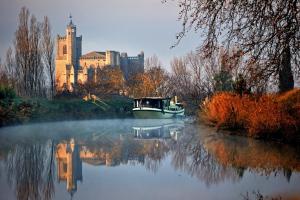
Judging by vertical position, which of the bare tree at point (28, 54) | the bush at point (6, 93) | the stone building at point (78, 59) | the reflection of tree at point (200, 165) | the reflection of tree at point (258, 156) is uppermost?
the stone building at point (78, 59)

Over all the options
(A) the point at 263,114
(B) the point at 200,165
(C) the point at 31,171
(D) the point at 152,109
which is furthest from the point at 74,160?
(D) the point at 152,109

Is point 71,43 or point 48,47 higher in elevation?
point 71,43

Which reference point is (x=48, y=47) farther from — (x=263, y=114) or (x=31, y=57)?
(x=263, y=114)

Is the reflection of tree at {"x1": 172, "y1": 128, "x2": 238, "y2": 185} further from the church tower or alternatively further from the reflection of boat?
the church tower

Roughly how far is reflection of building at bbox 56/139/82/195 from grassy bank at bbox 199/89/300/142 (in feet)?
19.1

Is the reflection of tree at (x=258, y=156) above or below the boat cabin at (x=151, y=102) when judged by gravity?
below

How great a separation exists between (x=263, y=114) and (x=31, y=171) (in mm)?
7811

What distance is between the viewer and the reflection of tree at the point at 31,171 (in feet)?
22.4

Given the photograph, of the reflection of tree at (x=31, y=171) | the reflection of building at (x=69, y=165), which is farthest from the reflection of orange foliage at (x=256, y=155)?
the reflection of tree at (x=31, y=171)

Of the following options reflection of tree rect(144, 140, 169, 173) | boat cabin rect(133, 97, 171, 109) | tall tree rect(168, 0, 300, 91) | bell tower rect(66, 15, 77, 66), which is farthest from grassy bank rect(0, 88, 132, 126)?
bell tower rect(66, 15, 77, 66)

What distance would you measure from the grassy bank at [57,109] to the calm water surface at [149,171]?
454 inches

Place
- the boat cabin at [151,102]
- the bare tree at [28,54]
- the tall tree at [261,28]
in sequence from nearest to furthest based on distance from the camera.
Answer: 1. the tall tree at [261,28]
2. the bare tree at [28,54]
3. the boat cabin at [151,102]

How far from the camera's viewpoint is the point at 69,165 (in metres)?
9.70

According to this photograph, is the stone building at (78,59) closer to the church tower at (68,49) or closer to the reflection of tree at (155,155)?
the church tower at (68,49)
